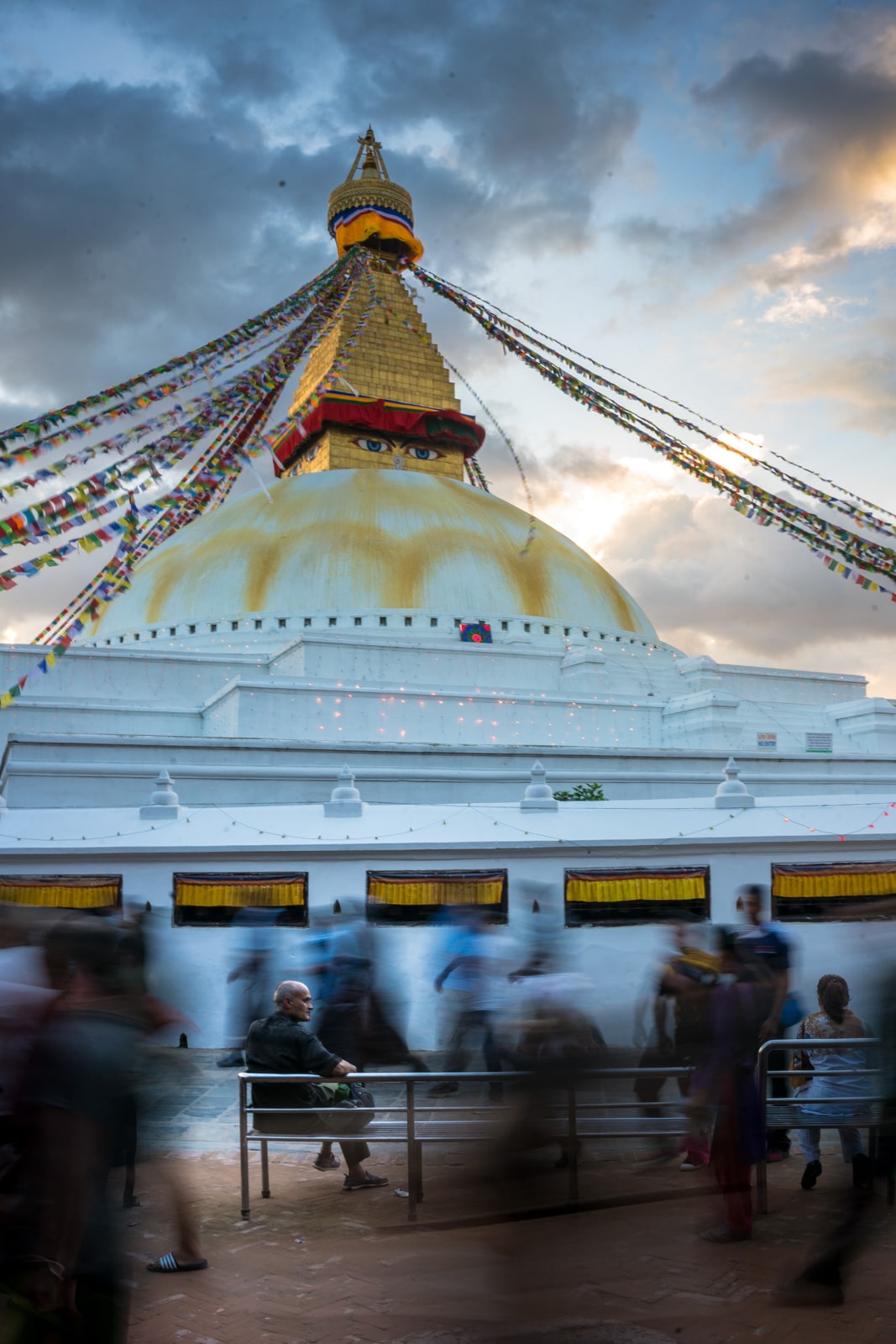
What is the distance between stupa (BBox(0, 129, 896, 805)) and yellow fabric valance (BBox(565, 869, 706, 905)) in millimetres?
4765

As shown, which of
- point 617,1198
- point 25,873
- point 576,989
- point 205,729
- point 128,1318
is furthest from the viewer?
point 205,729

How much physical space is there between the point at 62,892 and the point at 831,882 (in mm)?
6972

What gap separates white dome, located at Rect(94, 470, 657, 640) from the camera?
20766mm

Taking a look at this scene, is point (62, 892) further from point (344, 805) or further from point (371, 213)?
point (371, 213)

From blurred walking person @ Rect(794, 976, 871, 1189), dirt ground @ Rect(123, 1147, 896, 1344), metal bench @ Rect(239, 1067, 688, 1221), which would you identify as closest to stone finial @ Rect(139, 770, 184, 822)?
metal bench @ Rect(239, 1067, 688, 1221)

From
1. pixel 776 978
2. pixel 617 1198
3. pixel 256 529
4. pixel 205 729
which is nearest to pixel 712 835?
pixel 776 978

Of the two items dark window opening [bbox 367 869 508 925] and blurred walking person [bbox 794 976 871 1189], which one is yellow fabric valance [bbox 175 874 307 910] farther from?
blurred walking person [bbox 794 976 871 1189]

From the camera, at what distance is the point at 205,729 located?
644 inches

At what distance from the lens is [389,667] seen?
18.2 meters

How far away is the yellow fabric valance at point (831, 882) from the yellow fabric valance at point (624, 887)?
0.86 meters

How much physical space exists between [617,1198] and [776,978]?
1.26 metres

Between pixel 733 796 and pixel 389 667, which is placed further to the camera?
pixel 389 667

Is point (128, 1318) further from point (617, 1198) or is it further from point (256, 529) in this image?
point (256, 529)

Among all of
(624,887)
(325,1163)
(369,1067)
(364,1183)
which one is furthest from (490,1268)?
(624,887)
